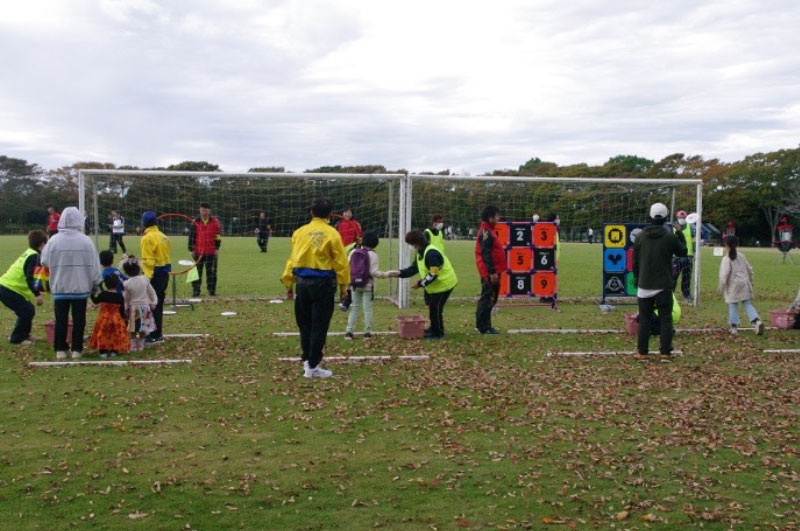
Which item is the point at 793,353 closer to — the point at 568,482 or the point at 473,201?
the point at 568,482

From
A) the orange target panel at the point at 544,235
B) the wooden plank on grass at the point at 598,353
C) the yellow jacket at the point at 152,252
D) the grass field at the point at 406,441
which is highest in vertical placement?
the orange target panel at the point at 544,235

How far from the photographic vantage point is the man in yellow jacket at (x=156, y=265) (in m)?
10.2

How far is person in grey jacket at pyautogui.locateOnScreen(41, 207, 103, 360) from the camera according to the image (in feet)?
28.8

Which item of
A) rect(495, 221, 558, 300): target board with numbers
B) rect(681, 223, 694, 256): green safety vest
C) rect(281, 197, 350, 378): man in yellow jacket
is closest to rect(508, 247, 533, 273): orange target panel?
rect(495, 221, 558, 300): target board with numbers

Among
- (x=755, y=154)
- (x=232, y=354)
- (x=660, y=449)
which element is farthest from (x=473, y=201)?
(x=755, y=154)

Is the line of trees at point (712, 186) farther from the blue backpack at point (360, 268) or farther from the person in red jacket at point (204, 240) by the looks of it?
the blue backpack at point (360, 268)

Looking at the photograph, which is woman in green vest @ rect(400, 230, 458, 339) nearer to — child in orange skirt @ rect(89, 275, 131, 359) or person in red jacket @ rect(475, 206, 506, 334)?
person in red jacket @ rect(475, 206, 506, 334)

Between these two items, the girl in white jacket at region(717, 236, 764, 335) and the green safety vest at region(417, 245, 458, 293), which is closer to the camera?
the green safety vest at region(417, 245, 458, 293)

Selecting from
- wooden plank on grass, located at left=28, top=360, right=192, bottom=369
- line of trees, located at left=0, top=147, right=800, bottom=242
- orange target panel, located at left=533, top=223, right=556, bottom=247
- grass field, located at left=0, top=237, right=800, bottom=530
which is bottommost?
grass field, located at left=0, top=237, right=800, bottom=530

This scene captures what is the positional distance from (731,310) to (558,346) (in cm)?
313

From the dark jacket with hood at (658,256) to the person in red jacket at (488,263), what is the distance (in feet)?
7.58

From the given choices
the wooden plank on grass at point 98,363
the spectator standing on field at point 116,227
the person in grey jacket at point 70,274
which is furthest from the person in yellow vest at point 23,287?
the spectator standing on field at point 116,227

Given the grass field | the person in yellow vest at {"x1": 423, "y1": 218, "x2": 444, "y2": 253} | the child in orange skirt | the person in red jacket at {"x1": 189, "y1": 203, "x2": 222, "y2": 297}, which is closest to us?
the grass field

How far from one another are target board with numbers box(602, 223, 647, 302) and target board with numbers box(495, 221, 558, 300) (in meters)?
1.10
